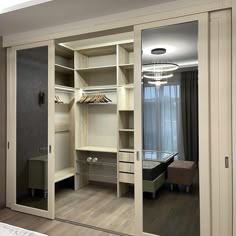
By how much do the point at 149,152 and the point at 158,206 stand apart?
0.60m

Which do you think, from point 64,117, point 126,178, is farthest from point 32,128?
point 126,178

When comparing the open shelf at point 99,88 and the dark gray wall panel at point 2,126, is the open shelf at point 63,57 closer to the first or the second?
the open shelf at point 99,88

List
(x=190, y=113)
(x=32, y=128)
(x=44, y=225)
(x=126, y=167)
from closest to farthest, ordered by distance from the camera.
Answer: (x=190, y=113), (x=44, y=225), (x=32, y=128), (x=126, y=167)

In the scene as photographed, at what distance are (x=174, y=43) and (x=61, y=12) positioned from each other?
130cm

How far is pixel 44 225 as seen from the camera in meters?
2.93

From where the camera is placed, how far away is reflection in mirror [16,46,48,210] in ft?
10.5

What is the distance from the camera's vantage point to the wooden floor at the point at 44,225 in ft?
9.00

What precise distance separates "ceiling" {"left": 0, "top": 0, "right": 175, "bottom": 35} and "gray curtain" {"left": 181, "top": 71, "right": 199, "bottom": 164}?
84 centimetres

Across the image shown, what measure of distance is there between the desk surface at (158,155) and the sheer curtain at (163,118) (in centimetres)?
4

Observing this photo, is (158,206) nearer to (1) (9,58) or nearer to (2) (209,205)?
(2) (209,205)

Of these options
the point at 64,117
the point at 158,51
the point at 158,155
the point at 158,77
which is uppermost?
the point at 158,51

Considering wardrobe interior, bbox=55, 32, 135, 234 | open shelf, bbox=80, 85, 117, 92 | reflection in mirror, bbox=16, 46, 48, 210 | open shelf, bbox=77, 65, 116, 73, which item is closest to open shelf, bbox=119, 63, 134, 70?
wardrobe interior, bbox=55, 32, 135, 234

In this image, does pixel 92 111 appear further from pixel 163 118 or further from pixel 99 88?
pixel 163 118

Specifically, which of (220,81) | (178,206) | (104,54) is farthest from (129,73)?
(178,206)
